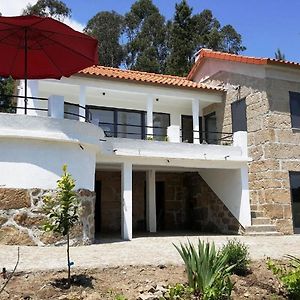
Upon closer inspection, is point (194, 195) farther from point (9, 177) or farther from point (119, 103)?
point (9, 177)

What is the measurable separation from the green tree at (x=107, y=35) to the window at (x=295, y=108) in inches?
1181

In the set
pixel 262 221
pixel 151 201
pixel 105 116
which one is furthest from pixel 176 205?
pixel 105 116

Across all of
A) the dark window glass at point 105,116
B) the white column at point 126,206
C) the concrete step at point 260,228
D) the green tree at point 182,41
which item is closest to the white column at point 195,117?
the dark window glass at point 105,116

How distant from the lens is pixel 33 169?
34.8ft

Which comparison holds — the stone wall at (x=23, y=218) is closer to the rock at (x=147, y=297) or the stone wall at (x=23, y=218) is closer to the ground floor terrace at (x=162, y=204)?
the rock at (x=147, y=297)

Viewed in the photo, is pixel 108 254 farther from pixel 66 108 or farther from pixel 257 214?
pixel 66 108

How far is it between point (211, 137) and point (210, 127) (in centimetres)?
→ 60

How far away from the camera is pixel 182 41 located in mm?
36406

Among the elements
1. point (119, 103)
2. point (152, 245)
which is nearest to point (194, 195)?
point (119, 103)

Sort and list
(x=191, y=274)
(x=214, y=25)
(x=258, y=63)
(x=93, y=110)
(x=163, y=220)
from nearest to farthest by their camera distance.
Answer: (x=191, y=274) → (x=258, y=63) → (x=93, y=110) → (x=163, y=220) → (x=214, y=25)

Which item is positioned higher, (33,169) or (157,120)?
(157,120)

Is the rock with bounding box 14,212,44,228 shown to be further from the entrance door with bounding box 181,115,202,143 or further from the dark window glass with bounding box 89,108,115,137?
the entrance door with bounding box 181,115,202,143

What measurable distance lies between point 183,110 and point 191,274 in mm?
13384

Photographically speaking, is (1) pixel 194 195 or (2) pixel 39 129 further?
(1) pixel 194 195
